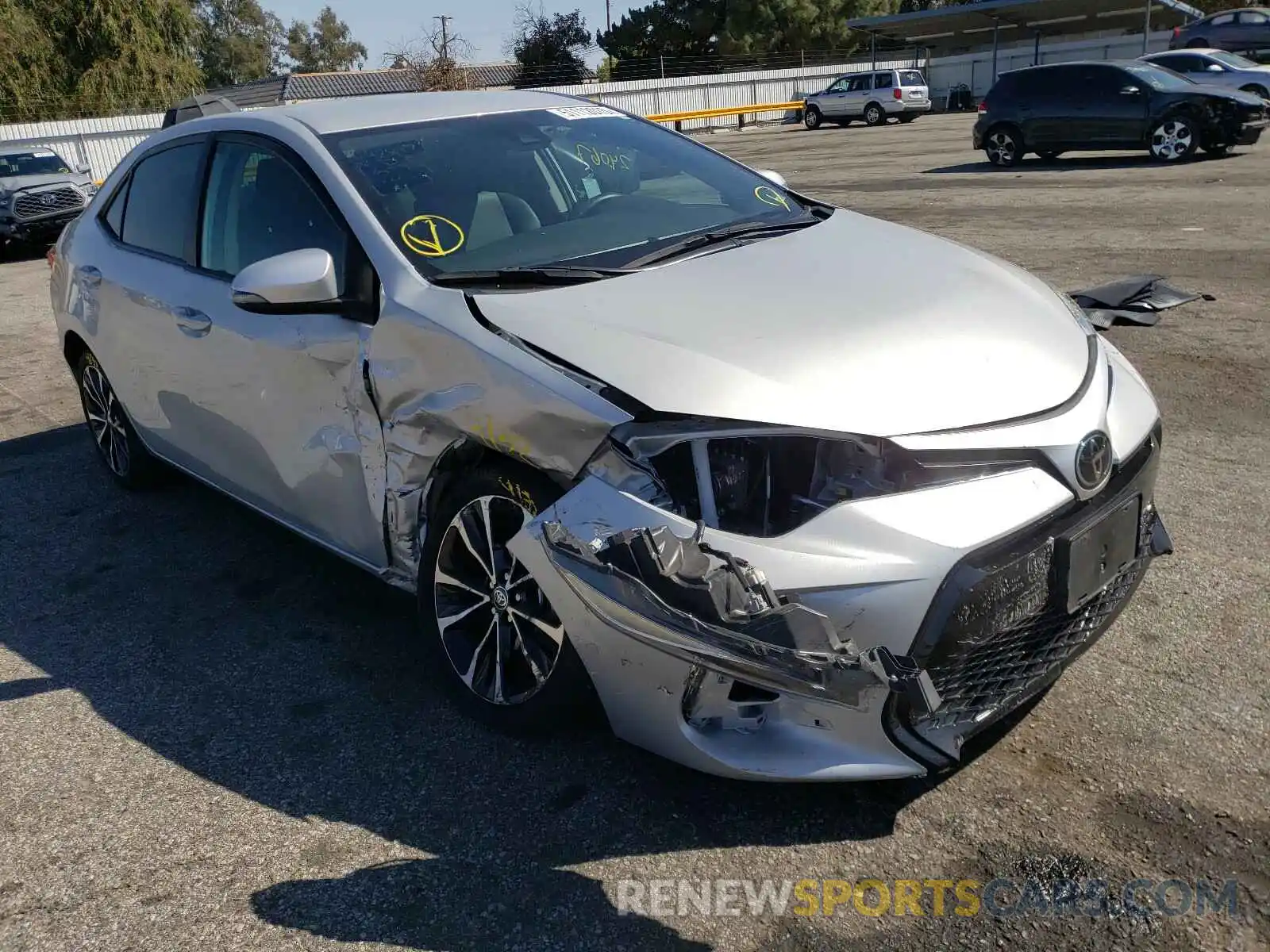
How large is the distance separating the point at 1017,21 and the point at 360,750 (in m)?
49.2

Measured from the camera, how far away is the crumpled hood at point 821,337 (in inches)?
96.3

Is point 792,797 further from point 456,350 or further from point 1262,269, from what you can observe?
point 1262,269

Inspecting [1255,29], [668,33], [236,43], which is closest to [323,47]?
[236,43]

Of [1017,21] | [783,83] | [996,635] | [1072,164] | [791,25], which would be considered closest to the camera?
[996,635]

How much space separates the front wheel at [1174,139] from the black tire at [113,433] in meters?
16.0

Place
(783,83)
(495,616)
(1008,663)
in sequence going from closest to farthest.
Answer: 1. (1008,663)
2. (495,616)
3. (783,83)

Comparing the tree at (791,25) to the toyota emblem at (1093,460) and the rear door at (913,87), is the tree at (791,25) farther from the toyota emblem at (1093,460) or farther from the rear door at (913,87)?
the toyota emblem at (1093,460)

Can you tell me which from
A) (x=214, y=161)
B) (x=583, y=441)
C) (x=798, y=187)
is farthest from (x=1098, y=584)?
(x=798, y=187)

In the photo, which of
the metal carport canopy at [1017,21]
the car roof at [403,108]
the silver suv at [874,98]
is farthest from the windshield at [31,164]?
the metal carport canopy at [1017,21]

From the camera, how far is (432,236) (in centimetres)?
330

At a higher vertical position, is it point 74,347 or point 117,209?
point 117,209

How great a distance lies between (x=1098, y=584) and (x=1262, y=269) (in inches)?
288

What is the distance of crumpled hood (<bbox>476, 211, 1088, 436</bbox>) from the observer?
245 centimetres

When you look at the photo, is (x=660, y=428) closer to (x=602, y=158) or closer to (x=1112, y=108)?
(x=602, y=158)
